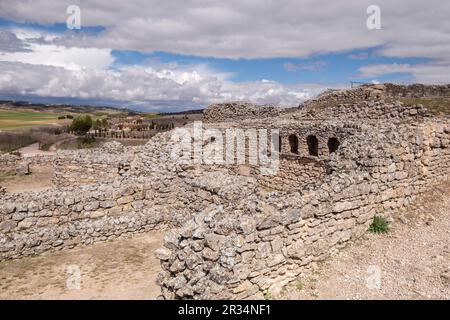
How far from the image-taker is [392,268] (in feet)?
25.4

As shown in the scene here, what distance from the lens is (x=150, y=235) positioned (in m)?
11.9

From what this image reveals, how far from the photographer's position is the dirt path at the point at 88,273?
8.20m

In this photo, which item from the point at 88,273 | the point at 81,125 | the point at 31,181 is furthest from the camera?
the point at 81,125

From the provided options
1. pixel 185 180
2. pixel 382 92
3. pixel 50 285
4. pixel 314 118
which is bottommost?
pixel 50 285

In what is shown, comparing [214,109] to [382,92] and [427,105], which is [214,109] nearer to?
[382,92]

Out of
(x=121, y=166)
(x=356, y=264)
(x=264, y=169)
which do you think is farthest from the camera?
(x=264, y=169)

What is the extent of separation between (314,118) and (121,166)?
1464 cm

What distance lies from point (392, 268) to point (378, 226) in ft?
5.52

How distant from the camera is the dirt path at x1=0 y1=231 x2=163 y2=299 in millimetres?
8195

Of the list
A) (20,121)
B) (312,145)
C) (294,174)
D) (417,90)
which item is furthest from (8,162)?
(20,121)

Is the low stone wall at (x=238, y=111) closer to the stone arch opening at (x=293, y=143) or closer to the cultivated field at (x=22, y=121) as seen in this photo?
the stone arch opening at (x=293, y=143)

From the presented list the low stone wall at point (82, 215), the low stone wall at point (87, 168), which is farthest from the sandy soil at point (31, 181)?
the low stone wall at point (82, 215)

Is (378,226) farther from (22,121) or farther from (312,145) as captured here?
(22,121)

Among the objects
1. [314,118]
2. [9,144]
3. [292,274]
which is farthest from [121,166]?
[9,144]
